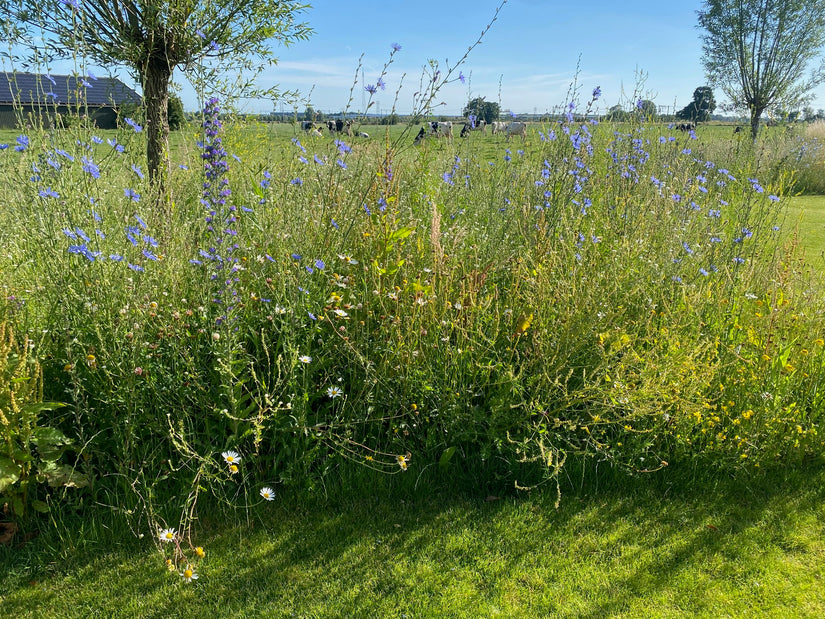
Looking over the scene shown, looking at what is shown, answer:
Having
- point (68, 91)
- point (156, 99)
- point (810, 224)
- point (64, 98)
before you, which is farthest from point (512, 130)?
point (810, 224)

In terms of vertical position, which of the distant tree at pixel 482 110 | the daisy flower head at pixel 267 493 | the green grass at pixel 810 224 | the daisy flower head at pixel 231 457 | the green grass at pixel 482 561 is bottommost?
the green grass at pixel 482 561

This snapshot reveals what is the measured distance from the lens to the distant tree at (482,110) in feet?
18.0

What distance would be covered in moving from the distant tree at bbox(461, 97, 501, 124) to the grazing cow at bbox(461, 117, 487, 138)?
56 millimetres

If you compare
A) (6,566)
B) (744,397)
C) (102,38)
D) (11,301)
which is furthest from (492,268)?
(102,38)

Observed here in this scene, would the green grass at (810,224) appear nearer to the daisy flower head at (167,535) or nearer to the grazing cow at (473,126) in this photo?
the grazing cow at (473,126)

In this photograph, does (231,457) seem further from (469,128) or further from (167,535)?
(469,128)

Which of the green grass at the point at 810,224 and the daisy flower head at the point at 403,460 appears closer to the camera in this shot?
the daisy flower head at the point at 403,460

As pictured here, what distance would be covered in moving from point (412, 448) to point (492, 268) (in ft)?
4.28

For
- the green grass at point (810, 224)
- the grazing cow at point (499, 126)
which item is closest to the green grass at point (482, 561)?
the grazing cow at point (499, 126)

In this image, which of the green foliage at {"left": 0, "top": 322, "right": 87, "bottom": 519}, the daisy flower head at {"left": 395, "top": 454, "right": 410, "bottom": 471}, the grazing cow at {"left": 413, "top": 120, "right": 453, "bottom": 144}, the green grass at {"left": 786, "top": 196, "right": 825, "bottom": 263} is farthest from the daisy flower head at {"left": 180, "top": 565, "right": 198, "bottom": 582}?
the green grass at {"left": 786, "top": 196, "right": 825, "bottom": 263}

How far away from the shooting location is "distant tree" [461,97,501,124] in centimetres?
549

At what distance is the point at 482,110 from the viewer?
5.82 metres

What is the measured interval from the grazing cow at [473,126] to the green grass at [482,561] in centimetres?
384

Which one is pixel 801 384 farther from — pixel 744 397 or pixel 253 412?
pixel 253 412
